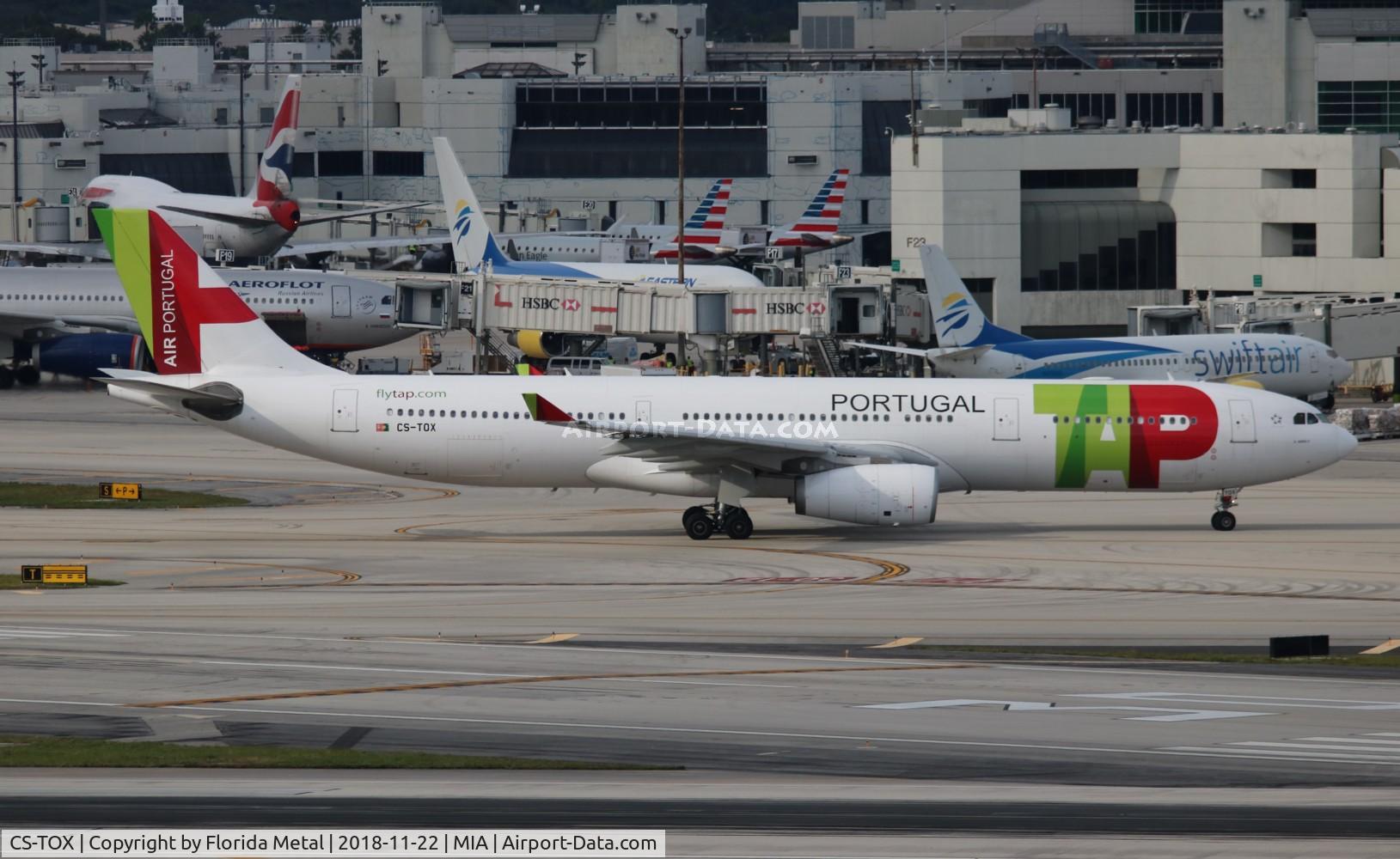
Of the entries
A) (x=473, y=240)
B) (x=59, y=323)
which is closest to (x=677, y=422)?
(x=59, y=323)

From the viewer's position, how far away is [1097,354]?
232 feet

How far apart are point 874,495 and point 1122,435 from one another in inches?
247

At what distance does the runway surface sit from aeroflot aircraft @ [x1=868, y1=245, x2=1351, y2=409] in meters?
16.8

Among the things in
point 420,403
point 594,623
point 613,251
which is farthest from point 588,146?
point 594,623

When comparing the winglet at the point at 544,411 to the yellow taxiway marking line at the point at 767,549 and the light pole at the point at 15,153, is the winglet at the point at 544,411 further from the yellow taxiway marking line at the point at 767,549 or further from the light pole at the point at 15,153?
the light pole at the point at 15,153

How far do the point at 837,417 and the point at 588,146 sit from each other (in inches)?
4157

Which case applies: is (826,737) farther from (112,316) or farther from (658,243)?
(658,243)

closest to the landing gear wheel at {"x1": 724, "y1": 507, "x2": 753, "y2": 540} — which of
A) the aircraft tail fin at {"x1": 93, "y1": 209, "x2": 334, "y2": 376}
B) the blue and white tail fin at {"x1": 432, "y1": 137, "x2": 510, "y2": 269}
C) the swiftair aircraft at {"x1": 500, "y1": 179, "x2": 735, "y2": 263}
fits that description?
the aircraft tail fin at {"x1": 93, "y1": 209, "x2": 334, "y2": 376}

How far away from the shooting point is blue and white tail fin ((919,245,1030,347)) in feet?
227

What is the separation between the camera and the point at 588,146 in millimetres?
147500

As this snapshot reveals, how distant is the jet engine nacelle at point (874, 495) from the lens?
42.8 metres

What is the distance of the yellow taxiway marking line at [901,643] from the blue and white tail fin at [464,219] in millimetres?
57255

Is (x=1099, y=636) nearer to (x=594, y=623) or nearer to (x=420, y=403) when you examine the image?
(x=594, y=623)

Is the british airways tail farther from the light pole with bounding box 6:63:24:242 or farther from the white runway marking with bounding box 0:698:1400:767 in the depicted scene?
the white runway marking with bounding box 0:698:1400:767
